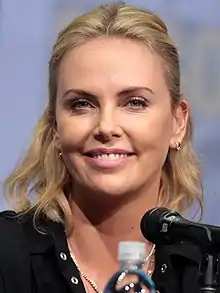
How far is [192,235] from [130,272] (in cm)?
11

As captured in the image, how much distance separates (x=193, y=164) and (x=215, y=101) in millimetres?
313

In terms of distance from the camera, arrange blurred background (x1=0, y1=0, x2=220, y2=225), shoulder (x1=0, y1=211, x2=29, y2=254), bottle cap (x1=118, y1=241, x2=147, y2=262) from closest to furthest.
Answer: bottle cap (x1=118, y1=241, x2=147, y2=262) → shoulder (x1=0, y1=211, x2=29, y2=254) → blurred background (x1=0, y1=0, x2=220, y2=225)

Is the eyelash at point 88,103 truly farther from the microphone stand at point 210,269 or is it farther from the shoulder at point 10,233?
the microphone stand at point 210,269

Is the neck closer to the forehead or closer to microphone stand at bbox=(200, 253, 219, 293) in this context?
the forehead

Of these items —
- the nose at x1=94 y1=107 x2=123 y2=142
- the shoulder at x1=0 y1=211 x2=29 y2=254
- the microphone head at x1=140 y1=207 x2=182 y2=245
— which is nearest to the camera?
the microphone head at x1=140 y1=207 x2=182 y2=245

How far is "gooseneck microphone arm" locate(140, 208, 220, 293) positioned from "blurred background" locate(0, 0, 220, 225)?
0.70 metres

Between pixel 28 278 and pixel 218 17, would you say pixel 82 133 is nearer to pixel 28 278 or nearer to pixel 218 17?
pixel 28 278

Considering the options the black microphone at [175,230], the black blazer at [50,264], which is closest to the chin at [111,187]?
the black blazer at [50,264]

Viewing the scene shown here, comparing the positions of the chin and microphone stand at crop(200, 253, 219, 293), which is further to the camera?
the chin

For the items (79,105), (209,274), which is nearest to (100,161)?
(79,105)

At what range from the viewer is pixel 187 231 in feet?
2.95

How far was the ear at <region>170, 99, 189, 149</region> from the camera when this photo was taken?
1409 millimetres

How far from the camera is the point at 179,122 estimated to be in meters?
1.43

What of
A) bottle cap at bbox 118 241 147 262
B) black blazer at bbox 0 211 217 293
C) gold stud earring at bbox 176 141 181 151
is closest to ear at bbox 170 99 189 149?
gold stud earring at bbox 176 141 181 151
